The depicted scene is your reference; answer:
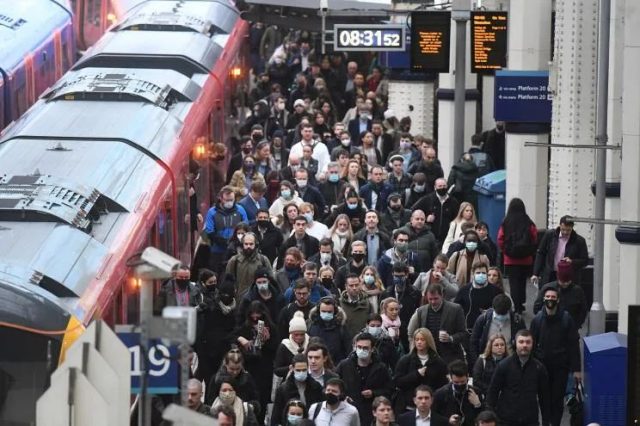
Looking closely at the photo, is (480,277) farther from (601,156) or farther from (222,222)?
(222,222)

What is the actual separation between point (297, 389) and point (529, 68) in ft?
36.1

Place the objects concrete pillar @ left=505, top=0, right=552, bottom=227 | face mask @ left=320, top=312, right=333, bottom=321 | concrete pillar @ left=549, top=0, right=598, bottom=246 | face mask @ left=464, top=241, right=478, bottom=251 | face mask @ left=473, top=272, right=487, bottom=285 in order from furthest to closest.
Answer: concrete pillar @ left=505, top=0, right=552, bottom=227 → concrete pillar @ left=549, top=0, right=598, bottom=246 → face mask @ left=464, top=241, right=478, bottom=251 → face mask @ left=473, top=272, right=487, bottom=285 → face mask @ left=320, top=312, right=333, bottom=321

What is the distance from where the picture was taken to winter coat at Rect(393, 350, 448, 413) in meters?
19.1

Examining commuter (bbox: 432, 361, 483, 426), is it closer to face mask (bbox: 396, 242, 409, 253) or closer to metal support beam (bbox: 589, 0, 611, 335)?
metal support beam (bbox: 589, 0, 611, 335)

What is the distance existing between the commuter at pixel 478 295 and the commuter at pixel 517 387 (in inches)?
87.9

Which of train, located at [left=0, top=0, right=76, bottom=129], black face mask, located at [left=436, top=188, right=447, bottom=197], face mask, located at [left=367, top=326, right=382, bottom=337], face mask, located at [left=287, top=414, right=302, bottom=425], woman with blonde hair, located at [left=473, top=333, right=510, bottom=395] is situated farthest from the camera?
train, located at [left=0, top=0, right=76, bottom=129]

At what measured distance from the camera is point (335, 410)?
17766mm

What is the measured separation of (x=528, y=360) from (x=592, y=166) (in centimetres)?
818

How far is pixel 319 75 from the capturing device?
39.3 meters

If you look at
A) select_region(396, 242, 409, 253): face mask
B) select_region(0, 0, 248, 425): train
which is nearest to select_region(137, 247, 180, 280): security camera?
select_region(0, 0, 248, 425): train

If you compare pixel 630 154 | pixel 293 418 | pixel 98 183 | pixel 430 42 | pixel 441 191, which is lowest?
pixel 293 418

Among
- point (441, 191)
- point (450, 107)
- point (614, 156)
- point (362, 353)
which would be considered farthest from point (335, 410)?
point (450, 107)

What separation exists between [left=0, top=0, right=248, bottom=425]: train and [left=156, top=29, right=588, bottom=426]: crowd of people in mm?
660

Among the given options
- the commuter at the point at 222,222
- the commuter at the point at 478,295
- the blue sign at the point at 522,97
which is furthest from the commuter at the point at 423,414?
the blue sign at the point at 522,97
